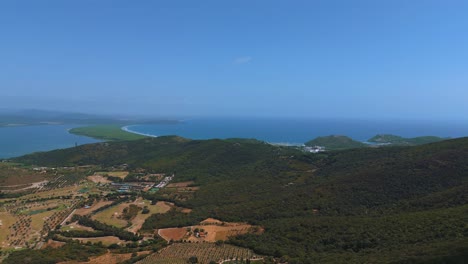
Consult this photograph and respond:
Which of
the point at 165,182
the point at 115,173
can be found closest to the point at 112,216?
the point at 165,182

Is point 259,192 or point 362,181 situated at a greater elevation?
point 362,181

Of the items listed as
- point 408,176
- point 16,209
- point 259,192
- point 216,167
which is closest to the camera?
point 408,176

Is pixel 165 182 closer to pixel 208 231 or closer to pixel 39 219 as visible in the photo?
pixel 39 219

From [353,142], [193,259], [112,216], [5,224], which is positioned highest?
[353,142]

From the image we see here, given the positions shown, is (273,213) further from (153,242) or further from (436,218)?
(436,218)

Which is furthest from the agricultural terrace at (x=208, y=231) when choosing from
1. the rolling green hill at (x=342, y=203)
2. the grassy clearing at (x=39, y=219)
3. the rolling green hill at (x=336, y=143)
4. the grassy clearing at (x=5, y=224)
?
the rolling green hill at (x=336, y=143)

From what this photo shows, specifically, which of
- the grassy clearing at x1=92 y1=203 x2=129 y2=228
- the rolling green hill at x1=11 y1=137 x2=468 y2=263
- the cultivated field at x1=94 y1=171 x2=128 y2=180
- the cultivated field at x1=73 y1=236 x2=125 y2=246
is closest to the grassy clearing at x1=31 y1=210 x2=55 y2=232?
the grassy clearing at x1=92 y1=203 x2=129 y2=228

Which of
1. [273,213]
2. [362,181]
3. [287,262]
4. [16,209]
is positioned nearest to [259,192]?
[273,213]

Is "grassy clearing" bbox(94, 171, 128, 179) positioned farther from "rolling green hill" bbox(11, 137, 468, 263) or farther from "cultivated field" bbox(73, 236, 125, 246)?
"cultivated field" bbox(73, 236, 125, 246)
